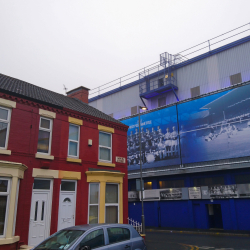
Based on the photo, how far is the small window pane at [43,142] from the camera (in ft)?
44.8

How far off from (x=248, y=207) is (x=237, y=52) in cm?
Result: 1594

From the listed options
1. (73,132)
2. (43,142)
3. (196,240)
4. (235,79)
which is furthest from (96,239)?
(235,79)

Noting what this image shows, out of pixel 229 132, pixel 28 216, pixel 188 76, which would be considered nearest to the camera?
pixel 28 216

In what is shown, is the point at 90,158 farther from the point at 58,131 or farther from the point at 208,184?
the point at 208,184

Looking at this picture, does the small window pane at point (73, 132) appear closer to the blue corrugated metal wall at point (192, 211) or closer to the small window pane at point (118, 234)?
the small window pane at point (118, 234)

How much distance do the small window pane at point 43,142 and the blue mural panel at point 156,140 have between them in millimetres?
17173

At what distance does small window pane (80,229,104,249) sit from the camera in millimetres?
7109

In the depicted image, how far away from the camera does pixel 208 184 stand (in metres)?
25.8

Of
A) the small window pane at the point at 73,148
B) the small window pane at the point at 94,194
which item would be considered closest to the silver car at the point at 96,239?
the small window pane at the point at 94,194

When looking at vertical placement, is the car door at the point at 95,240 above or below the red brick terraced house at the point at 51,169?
below

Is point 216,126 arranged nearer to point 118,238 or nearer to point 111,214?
point 111,214

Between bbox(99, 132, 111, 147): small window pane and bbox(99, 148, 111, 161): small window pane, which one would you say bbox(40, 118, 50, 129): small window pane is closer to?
bbox(99, 132, 111, 147): small window pane

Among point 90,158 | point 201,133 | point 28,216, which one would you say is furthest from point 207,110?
point 28,216

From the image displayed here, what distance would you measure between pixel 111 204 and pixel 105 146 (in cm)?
372
